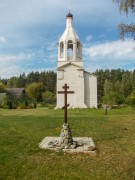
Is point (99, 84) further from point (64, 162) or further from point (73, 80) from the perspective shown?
point (64, 162)

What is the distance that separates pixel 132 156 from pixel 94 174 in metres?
2.02

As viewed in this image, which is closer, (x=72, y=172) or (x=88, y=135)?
(x=72, y=172)

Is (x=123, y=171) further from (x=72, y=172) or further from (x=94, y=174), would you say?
(x=72, y=172)

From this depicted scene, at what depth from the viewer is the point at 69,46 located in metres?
37.4

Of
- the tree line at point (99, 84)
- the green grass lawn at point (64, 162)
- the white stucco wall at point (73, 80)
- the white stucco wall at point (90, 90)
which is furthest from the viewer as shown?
the tree line at point (99, 84)

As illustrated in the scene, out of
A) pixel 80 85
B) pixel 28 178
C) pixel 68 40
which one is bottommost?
pixel 28 178

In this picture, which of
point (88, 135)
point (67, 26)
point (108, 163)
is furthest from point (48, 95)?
point (108, 163)

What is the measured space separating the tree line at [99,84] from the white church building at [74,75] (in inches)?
330

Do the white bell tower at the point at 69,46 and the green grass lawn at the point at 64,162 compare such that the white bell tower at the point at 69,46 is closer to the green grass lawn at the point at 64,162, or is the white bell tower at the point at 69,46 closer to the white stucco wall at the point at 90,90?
the white stucco wall at the point at 90,90

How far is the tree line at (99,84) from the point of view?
73688 mm

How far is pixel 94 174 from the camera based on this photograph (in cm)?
716

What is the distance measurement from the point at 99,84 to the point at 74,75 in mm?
51593

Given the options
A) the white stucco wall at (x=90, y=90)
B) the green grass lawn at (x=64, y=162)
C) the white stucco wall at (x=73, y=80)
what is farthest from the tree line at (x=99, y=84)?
the green grass lawn at (x=64, y=162)

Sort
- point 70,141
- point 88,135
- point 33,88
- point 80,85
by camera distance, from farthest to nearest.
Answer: point 33,88 < point 80,85 < point 88,135 < point 70,141
